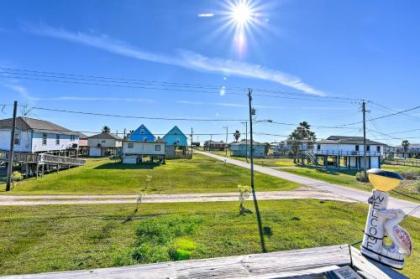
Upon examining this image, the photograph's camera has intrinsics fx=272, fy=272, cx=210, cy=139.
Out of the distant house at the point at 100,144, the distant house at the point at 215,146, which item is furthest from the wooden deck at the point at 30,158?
the distant house at the point at 215,146

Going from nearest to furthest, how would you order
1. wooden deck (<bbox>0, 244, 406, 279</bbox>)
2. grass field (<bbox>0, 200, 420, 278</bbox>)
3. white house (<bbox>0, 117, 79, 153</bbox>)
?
wooden deck (<bbox>0, 244, 406, 279</bbox>) < grass field (<bbox>0, 200, 420, 278</bbox>) < white house (<bbox>0, 117, 79, 153</bbox>)

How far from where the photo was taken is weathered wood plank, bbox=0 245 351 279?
4059 mm

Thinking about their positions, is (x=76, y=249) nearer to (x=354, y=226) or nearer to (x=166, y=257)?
(x=166, y=257)

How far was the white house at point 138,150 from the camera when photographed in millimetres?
43938

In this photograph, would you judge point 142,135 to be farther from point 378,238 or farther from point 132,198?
point 378,238

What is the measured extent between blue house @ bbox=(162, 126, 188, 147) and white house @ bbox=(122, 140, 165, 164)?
49.6ft

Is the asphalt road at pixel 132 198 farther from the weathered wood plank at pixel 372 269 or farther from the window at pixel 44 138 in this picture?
the window at pixel 44 138

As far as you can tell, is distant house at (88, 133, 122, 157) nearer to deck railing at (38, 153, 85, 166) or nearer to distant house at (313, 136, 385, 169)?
deck railing at (38, 153, 85, 166)

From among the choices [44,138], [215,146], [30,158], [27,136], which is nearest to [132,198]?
[30,158]

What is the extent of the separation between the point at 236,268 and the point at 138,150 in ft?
137

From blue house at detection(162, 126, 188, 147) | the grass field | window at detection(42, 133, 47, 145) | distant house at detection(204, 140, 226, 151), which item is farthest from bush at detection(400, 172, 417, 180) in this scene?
distant house at detection(204, 140, 226, 151)

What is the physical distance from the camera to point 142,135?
148 feet

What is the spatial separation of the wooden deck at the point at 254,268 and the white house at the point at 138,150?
4117 centimetres

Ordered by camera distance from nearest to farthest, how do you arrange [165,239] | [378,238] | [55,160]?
[378,238], [165,239], [55,160]
